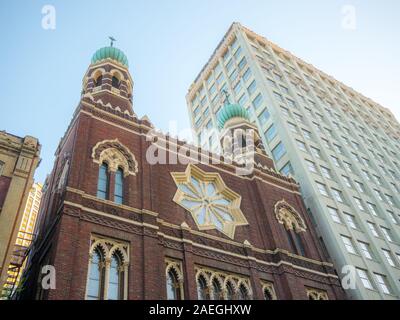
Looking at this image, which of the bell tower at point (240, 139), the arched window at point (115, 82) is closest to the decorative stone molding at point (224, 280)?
the bell tower at point (240, 139)

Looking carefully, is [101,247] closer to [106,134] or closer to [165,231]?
[165,231]

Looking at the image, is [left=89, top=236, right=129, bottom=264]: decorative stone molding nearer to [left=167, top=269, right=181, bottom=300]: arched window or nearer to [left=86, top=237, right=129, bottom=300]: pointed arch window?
[left=86, top=237, right=129, bottom=300]: pointed arch window

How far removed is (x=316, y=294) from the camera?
24.1 metres

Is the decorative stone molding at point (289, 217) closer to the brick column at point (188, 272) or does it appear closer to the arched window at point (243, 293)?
the arched window at point (243, 293)

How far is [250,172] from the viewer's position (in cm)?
2897

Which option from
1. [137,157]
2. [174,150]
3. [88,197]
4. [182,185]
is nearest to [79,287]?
[88,197]

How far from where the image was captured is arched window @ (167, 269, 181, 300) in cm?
1919

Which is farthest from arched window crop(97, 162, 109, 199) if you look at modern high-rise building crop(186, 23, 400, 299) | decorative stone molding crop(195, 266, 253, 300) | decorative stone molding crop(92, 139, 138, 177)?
modern high-rise building crop(186, 23, 400, 299)

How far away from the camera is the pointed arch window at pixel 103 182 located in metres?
20.7

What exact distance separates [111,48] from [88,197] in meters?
16.8

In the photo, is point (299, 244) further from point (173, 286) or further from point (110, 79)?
point (110, 79)

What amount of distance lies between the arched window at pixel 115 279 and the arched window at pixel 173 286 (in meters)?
2.53

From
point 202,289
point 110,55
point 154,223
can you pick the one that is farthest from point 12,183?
point 110,55

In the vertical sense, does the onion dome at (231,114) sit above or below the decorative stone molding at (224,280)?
above
